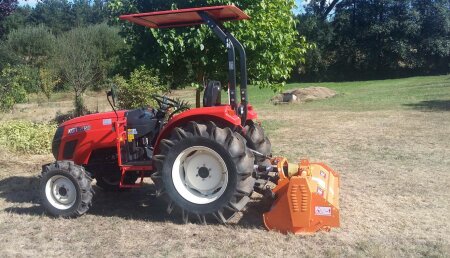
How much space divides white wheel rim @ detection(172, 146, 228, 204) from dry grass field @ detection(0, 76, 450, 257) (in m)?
0.35

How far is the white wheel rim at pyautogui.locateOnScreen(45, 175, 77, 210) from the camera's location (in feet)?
18.6

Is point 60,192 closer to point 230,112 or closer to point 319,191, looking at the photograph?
point 230,112

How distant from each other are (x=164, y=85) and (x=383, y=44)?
32.3 m

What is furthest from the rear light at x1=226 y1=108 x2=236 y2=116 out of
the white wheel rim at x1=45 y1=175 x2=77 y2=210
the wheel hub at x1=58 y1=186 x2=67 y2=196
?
the wheel hub at x1=58 y1=186 x2=67 y2=196

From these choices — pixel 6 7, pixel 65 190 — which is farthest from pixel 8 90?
pixel 65 190

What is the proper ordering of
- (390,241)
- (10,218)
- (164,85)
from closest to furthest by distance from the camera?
1. (390,241)
2. (10,218)
3. (164,85)

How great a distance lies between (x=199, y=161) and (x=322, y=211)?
4.61 feet

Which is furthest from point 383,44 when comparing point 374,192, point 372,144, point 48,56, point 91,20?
point 91,20

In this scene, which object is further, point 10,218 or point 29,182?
point 29,182

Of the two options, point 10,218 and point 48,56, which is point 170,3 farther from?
point 48,56

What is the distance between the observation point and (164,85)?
1139 centimetres

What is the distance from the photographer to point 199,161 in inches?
211

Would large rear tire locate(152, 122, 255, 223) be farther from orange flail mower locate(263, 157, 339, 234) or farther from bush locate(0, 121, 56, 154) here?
bush locate(0, 121, 56, 154)

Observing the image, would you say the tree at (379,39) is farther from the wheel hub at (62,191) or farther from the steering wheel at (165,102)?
the wheel hub at (62,191)
